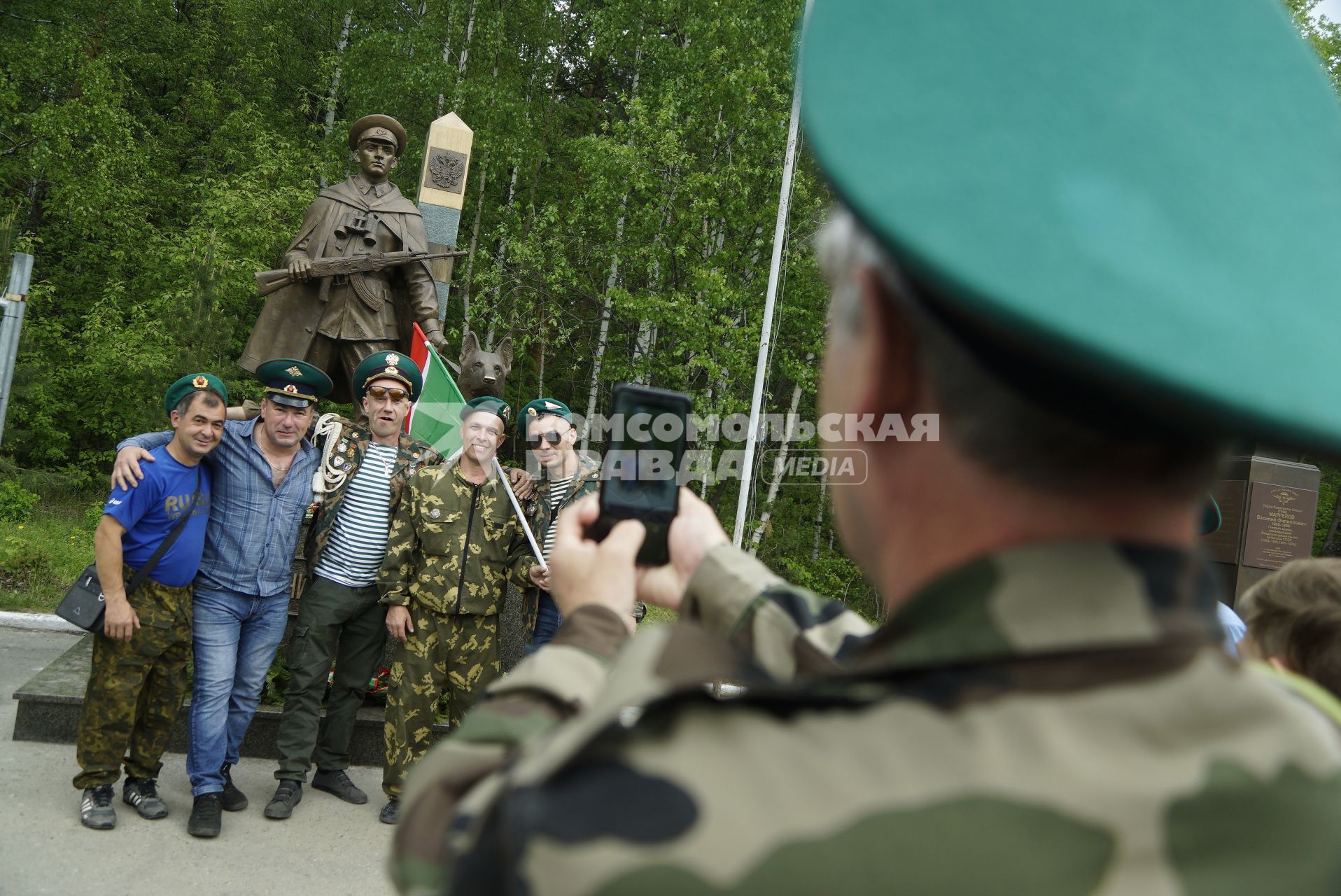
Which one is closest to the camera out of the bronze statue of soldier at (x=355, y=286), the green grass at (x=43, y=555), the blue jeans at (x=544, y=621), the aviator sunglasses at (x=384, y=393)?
the blue jeans at (x=544, y=621)

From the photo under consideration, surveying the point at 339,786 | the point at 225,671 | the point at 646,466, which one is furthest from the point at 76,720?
the point at 646,466

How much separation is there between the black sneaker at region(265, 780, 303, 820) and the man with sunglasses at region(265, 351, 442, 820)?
3 cm

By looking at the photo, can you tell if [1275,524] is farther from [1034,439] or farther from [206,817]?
[1034,439]

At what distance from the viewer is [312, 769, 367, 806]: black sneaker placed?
17.9ft

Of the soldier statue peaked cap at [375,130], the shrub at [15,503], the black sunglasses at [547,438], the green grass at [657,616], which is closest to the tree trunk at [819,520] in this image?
the green grass at [657,616]

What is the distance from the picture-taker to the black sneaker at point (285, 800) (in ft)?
16.6

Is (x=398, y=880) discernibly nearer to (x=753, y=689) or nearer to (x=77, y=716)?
(x=753, y=689)

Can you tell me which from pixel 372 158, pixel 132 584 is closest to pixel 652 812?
pixel 132 584

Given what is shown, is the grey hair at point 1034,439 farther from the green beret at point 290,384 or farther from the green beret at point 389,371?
the green beret at point 389,371

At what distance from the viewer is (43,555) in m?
9.44

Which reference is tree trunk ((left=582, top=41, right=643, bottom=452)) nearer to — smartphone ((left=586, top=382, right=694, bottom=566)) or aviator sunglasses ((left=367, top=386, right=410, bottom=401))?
aviator sunglasses ((left=367, top=386, right=410, bottom=401))

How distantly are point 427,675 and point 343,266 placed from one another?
3.48 m

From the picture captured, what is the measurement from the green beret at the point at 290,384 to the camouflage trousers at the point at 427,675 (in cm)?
117

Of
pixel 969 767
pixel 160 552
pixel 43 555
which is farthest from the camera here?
pixel 43 555
